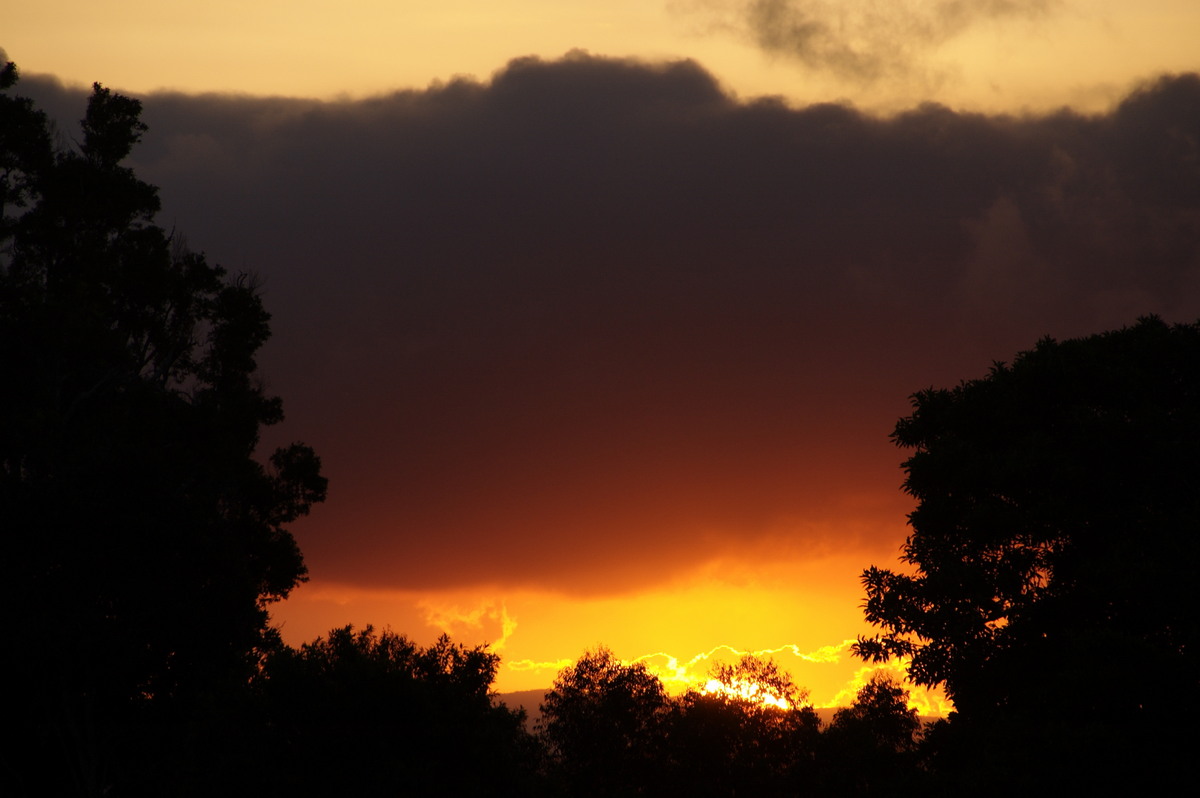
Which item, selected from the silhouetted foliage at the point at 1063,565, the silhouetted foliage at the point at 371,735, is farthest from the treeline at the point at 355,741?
the silhouetted foliage at the point at 1063,565

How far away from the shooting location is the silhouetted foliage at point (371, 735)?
3456 cm

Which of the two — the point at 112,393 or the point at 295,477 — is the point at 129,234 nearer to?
the point at 112,393

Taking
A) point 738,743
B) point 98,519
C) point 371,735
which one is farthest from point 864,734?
point 98,519

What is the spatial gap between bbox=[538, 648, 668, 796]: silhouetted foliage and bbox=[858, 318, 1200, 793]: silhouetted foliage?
124 ft

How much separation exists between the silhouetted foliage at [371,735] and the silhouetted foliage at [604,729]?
100ft

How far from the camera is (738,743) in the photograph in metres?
67.5

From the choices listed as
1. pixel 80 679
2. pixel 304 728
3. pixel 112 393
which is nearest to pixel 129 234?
pixel 112 393

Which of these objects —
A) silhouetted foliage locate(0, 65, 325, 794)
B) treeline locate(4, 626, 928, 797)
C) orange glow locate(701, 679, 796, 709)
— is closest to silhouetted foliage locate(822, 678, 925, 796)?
treeline locate(4, 626, 928, 797)

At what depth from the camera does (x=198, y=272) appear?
54.3 metres

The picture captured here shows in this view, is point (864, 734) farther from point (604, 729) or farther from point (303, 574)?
point (303, 574)

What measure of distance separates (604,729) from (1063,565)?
141ft

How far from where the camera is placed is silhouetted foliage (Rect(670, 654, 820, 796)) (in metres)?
65.2

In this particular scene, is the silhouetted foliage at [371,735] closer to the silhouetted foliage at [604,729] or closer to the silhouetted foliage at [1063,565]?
the silhouetted foliage at [1063,565]

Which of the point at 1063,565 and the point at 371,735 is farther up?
the point at 1063,565
